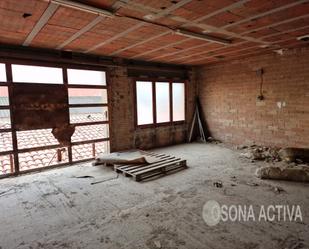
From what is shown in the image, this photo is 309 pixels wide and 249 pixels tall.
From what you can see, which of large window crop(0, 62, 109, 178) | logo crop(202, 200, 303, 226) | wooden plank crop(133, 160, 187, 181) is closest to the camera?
logo crop(202, 200, 303, 226)

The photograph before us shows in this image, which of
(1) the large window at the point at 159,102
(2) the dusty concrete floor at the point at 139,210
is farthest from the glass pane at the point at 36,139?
(1) the large window at the point at 159,102

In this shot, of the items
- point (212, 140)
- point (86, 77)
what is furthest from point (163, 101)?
point (86, 77)

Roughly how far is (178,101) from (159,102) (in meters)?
0.88

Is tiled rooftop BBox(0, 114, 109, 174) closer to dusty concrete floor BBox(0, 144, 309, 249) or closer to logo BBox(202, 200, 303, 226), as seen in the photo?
dusty concrete floor BBox(0, 144, 309, 249)

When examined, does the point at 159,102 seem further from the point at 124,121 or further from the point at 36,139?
the point at 36,139

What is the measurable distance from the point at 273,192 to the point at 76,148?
5161 mm

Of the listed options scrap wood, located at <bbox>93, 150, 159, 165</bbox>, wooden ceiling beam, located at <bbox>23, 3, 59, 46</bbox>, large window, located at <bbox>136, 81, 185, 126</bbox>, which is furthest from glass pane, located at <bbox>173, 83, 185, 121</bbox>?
wooden ceiling beam, located at <bbox>23, 3, 59, 46</bbox>

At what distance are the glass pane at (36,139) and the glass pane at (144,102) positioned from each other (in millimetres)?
2434

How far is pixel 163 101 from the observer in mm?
7152

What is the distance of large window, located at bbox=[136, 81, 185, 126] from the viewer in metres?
6.55

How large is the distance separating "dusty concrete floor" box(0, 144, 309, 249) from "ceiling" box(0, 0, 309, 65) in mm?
2662

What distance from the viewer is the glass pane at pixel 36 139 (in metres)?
4.95

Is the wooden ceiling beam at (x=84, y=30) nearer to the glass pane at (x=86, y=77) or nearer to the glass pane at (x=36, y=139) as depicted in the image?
the glass pane at (x=86, y=77)

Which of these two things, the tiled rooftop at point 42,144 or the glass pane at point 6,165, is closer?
the glass pane at point 6,165
